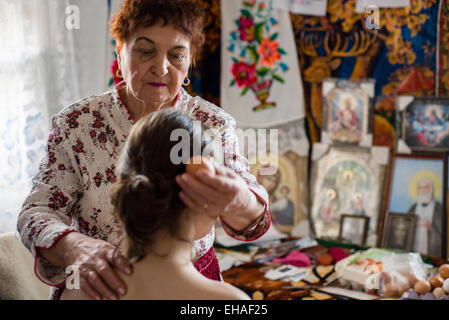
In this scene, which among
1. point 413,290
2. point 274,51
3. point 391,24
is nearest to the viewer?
point 413,290

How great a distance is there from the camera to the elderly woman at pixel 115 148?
48.6 inches

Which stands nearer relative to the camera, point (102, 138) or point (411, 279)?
point (102, 138)

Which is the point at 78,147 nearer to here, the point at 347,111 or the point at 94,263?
the point at 94,263

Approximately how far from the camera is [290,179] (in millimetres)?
3164

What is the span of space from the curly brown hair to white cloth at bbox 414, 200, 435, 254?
6.25 feet

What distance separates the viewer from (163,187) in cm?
99

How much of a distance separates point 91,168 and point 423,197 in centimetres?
202

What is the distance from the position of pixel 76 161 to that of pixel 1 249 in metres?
0.55

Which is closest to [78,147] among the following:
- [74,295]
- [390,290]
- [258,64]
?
[74,295]

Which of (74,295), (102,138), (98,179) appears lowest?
(74,295)

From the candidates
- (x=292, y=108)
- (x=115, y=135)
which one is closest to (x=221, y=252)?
(x=292, y=108)

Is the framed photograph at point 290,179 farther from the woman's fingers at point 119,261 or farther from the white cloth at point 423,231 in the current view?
the woman's fingers at point 119,261

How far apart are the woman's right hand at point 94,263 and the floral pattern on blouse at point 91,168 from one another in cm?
11
